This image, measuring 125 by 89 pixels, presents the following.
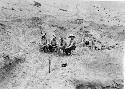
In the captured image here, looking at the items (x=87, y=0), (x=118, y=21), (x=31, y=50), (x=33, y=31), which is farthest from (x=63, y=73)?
(x=87, y=0)

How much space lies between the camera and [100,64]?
1852cm

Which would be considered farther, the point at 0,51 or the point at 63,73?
the point at 0,51

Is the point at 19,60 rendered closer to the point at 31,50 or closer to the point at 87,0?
the point at 31,50

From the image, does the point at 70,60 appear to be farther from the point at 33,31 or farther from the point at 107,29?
the point at 107,29

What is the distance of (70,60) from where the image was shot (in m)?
19.3

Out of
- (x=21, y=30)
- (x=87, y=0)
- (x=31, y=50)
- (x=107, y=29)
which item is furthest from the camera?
(x=87, y=0)

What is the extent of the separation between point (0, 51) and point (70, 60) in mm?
5273

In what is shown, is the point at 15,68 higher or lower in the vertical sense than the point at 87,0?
lower

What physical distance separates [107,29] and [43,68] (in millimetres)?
9920

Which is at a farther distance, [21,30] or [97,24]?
[97,24]

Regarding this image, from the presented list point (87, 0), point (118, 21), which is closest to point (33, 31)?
point (118, 21)

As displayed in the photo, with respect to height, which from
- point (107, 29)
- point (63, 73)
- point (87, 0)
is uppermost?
point (87, 0)

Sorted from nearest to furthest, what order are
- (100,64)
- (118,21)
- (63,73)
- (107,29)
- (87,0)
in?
(63,73)
(100,64)
(107,29)
(118,21)
(87,0)

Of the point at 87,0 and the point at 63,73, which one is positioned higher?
the point at 87,0
